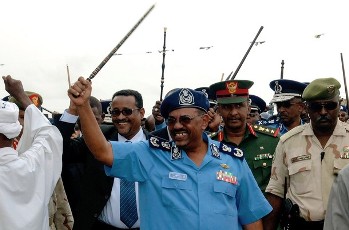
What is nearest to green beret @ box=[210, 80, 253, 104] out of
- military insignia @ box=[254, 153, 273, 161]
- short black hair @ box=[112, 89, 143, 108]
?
military insignia @ box=[254, 153, 273, 161]

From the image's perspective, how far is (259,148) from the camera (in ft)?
17.8

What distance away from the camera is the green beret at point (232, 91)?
5.53 metres

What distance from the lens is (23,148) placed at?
4012 millimetres

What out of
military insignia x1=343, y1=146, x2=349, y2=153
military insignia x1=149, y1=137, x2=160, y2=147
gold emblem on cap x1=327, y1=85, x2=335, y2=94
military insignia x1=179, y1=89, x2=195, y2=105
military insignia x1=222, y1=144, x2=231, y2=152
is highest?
gold emblem on cap x1=327, y1=85, x2=335, y2=94

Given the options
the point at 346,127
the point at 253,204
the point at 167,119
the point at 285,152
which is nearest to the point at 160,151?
the point at 167,119

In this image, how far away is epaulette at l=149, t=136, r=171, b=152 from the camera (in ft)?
12.2

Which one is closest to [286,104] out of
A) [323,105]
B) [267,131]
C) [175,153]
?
[267,131]

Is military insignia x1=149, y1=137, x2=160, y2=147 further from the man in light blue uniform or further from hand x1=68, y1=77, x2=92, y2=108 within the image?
hand x1=68, y1=77, x2=92, y2=108

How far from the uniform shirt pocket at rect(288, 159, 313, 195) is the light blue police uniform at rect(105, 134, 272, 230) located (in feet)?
2.70

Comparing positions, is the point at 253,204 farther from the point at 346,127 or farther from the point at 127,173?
the point at 346,127

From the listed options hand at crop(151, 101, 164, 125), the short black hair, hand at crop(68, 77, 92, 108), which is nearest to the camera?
hand at crop(68, 77, 92, 108)

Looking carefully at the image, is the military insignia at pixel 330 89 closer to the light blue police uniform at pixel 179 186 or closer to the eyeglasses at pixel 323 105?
the eyeglasses at pixel 323 105

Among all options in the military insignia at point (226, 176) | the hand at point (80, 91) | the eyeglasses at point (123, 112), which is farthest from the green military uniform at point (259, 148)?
the hand at point (80, 91)

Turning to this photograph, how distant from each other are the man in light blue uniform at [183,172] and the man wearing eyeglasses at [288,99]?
263 cm
